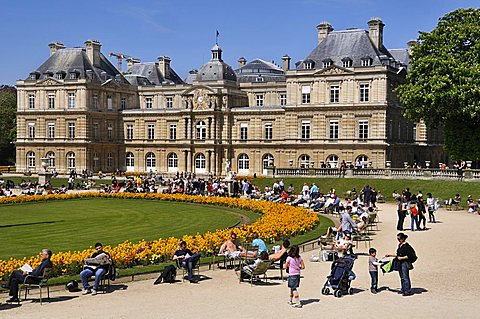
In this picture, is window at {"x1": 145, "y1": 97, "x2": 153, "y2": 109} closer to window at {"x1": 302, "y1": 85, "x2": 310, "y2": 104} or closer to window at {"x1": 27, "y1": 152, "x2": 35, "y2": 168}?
window at {"x1": 27, "y1": 152, "x2": 35, "y2": 168}

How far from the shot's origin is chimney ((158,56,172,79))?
94.4m

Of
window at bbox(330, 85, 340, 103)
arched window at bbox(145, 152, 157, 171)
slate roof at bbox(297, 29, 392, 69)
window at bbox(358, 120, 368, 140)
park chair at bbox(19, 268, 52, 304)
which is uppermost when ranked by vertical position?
slate roof at bbox(297, 29, 392, 69)

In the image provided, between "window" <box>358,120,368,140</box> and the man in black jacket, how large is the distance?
172 ft

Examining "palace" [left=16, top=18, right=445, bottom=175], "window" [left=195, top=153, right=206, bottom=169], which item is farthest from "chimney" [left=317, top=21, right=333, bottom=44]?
"window" [left=195, top=153, right=206, bottom=169]

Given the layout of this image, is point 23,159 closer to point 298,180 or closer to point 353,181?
point 298,180

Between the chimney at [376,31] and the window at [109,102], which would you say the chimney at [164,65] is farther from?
the chimney at [376,31]

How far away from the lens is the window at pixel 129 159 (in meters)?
84.8

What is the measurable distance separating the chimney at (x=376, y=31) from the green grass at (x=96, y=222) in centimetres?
3493

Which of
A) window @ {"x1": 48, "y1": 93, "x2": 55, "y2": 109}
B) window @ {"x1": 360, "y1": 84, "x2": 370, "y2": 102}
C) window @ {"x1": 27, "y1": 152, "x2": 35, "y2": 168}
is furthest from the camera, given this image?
window @ {"x1": 27, "y1": 152, "x2": 35, "y2": 168}

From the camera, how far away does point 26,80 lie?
275ft

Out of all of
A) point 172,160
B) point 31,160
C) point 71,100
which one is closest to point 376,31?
point 172,160

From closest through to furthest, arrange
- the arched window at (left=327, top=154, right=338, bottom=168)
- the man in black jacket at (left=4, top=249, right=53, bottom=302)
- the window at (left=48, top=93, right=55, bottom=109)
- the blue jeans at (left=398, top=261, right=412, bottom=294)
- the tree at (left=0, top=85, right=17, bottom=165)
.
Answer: the man in black jacket at (left=4, top=249, right=53, bottom=302) < the blue jeans at (left=398, top=261, right=412, bottom=294) < the arched window at (left=327, top=154, right=338, bottom=168) < the window at (left=48, top=93, right=55, bottom=109) < the tree at (left=0, top=85, right=17, bottom=165)

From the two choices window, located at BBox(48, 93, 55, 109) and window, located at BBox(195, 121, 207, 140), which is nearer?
window, located at BBox(195, 121, 207, 140)

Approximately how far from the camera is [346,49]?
69562 millimetres
